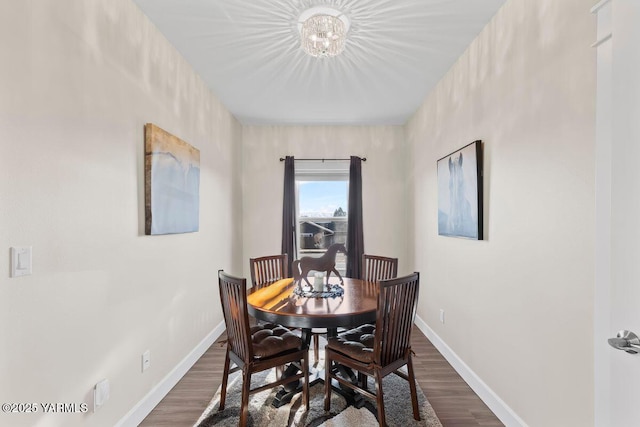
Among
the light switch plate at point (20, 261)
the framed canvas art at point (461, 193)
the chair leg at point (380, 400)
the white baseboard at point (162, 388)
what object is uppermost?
the framed canvas art at point (461, 193)

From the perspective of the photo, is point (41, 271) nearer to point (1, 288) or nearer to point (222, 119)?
point (1, 288)

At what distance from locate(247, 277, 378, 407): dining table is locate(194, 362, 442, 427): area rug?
0.07 m

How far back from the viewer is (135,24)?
6.83 feet

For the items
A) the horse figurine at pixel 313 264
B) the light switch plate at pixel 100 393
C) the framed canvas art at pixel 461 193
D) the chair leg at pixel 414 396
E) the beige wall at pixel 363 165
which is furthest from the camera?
the beige wall at pixel 363 165

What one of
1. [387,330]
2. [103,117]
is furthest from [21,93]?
[387,330]

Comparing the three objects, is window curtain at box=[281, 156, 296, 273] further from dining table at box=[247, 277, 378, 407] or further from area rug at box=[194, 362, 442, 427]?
area rug at box=[194, 362, 442, 427]

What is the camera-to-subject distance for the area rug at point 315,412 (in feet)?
6.72

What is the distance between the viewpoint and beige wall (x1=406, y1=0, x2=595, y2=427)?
146 cm

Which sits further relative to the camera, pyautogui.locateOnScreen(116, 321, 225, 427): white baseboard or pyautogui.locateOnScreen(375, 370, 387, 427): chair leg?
pyautogui.locateOnScreen(116, 321, 225, 427): white baseboard

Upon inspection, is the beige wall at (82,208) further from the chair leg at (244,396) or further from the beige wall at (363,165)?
the beige wall at (363,165)

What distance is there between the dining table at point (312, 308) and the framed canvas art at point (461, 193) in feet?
2.93

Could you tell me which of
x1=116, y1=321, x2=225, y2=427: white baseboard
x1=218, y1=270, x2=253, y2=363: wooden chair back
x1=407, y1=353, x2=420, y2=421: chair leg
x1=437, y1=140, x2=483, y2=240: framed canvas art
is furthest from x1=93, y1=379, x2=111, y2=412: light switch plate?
x1=437, y1=140, x2=483, y2=240: framed canvas art

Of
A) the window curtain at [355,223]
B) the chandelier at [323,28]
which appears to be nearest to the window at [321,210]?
the window curtain at [355,223]

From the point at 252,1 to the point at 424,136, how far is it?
Result: 2.42m
